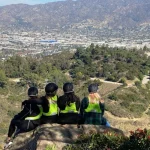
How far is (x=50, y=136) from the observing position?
5.41 m

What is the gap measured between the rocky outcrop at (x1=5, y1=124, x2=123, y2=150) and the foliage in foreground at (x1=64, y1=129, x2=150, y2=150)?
0.90 ft

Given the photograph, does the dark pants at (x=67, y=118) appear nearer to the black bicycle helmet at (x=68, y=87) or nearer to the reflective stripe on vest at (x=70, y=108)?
the reflective stripe on vest at (x=70, y=108)

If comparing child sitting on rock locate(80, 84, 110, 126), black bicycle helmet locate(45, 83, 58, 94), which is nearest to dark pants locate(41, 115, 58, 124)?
black bicycle helmet locate(45, 83, 58, 94)

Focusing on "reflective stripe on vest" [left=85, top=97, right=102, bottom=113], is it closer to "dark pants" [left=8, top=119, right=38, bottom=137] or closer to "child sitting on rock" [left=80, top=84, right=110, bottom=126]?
"child sitting on rock" [left=80, top=84, right=110, bottom=126]

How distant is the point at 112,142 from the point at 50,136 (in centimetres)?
112

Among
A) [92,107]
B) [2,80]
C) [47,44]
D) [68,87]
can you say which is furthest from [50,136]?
[47,44]

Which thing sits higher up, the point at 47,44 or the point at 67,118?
the point at 67,118

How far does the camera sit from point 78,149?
15.9 ft

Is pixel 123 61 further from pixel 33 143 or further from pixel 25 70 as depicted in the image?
pixel 33 143

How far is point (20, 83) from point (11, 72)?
14.1 ft

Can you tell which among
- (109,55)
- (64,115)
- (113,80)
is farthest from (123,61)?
(64,115)

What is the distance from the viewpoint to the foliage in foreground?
4.45 metres

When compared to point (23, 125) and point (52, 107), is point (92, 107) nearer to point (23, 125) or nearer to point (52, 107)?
point (52, 107)

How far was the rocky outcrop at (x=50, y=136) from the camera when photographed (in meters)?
5.13
